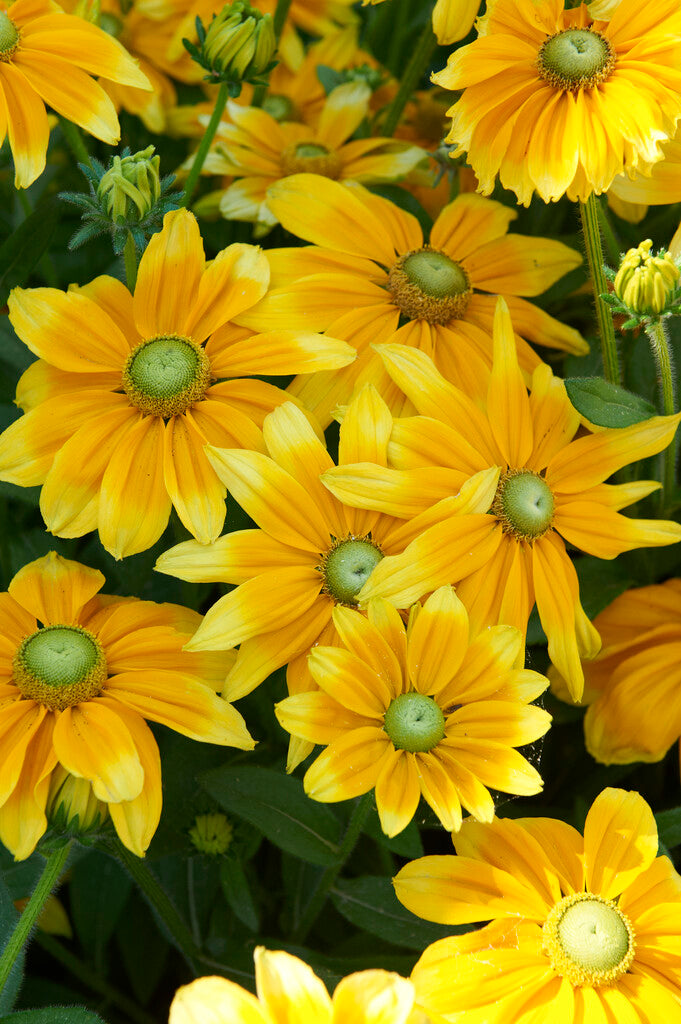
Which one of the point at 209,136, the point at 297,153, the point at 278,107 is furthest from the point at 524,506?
the point at 278,107

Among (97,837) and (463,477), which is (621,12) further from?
(97,837)

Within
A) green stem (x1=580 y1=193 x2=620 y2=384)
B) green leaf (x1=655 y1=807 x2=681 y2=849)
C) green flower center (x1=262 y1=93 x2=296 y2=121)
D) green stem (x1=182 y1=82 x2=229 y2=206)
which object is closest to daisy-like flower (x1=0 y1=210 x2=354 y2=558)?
→ green stem (x1=182 y1=82 x2=229 y2=206)

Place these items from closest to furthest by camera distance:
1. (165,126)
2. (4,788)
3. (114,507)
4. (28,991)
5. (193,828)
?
(4,788), (114,507), (193,828), (28,991), (165,126)

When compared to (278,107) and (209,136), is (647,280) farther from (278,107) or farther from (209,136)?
(278,107)

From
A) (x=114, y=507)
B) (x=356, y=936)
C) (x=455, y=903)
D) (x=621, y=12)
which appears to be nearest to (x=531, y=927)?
(x=455, y=903)

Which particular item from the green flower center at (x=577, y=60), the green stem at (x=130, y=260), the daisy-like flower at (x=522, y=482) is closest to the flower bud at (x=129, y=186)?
the green stem at (x=130, y=260)

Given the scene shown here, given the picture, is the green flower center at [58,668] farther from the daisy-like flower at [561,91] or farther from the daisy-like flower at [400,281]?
the daisy-like flower at [561,91]

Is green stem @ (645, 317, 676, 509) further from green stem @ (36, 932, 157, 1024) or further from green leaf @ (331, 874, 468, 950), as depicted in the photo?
green stem @ (36, 932, 157, 1024)
